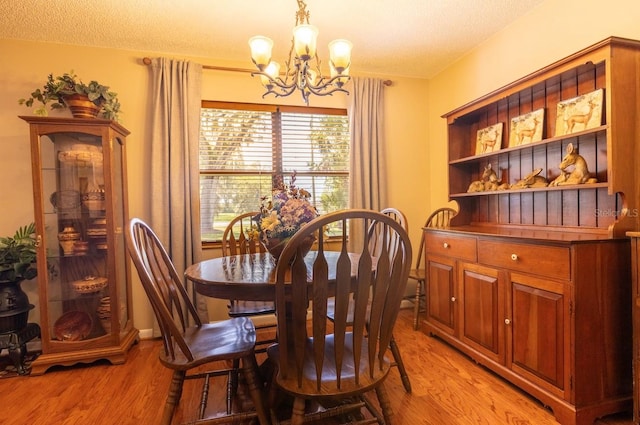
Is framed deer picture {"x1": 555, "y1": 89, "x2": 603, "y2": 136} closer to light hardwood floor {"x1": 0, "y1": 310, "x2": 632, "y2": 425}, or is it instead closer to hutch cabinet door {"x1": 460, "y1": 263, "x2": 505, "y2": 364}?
hutch cabinet door {"x1": 460, "y1": 263, "x2": 505, "y2": 364}

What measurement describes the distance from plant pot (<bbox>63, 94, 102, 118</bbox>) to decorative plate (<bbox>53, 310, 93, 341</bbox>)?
1.42m

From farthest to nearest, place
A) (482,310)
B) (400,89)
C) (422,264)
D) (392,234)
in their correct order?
(422,264), (400,89), (482,310), (392,234)

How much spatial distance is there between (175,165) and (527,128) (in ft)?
8.71

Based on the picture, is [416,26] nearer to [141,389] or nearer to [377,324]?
[377,324]

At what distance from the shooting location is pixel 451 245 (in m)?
2.45

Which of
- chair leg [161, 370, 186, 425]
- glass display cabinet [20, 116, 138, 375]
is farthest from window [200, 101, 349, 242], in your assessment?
chair leg [161, 370, 186, 425]

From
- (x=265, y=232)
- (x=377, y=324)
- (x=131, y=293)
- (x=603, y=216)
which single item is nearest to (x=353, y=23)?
(x=265, y=232)

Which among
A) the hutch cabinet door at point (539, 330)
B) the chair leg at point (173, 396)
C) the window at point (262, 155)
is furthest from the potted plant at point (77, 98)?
the hutch cabinet door at point (539, 330)

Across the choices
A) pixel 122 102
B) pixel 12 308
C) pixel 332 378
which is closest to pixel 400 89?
pixel 122 102

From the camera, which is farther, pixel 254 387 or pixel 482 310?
pixel 482 310

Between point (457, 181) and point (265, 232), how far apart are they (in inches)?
75.6

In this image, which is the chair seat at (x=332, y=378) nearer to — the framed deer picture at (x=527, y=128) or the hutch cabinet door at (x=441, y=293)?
the hutch cabinet door at (x=441, y=293)

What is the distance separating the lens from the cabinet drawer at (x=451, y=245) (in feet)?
7.41

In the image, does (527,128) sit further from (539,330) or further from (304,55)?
(304,55)
